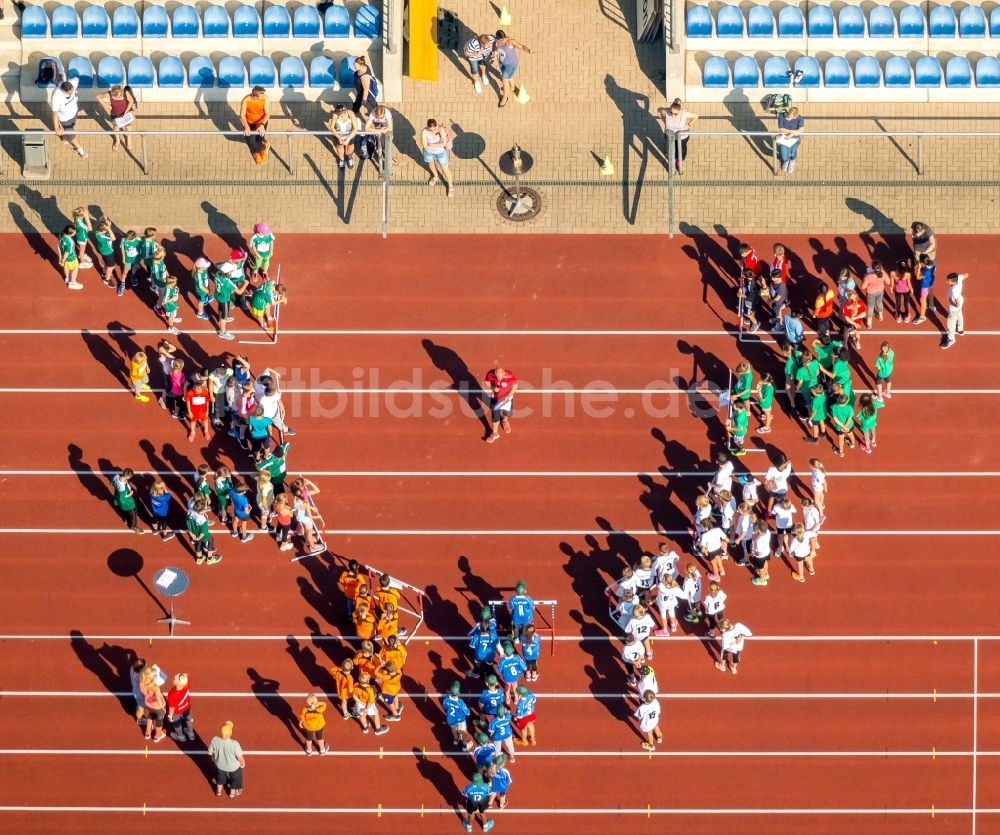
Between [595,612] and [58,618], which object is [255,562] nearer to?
[58,618]

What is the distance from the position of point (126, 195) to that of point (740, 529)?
494 inches

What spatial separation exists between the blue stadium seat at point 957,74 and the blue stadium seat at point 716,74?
13.2ft

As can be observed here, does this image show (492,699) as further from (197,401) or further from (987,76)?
(987,76)

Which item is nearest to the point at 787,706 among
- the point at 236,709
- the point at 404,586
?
the point at 404,586

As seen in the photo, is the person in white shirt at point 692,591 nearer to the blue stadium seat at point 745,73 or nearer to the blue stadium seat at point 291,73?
the blue stadium seat at point 745,73

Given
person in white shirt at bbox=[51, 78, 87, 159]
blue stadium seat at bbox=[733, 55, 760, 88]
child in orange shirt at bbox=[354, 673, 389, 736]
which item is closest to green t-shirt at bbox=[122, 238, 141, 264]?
person in white shirt at bbox=[51, 78, 87, 159]

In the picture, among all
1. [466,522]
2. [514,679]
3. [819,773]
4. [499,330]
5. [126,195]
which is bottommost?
[819,773]

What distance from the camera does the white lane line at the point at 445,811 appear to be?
2645 centimetres

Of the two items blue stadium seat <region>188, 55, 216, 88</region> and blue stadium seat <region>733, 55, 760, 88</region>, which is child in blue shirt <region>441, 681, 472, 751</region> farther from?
blue stadium seat <region>733, 55, 760, 88</region>

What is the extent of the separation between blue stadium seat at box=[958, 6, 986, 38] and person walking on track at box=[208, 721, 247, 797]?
18.4 meters

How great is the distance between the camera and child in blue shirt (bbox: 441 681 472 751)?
2589 centimetres

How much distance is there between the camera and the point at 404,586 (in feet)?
88.7

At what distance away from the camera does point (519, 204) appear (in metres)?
28.5

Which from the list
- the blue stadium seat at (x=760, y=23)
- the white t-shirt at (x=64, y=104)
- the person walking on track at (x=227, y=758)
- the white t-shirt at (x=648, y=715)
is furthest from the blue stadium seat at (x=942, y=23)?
the person walking on track at (x=227, y=758)
